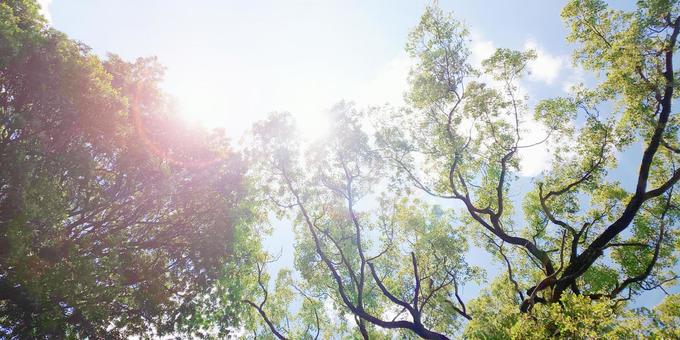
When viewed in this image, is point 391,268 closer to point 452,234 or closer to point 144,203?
point 452,234

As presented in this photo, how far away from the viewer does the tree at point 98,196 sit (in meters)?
12.1

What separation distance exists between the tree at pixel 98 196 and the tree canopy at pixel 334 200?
0.07 metres

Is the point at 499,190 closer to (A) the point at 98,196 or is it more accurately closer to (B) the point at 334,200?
(B) the point at 334,200

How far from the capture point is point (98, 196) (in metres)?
14.4

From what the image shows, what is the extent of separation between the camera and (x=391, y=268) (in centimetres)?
2553

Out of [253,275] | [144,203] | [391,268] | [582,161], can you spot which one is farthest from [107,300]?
[582,161]

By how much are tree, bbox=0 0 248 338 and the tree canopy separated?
0.24 feet

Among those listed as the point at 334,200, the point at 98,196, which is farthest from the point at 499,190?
the point at 98,196

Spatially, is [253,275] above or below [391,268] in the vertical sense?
below

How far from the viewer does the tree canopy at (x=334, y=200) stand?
12477mm

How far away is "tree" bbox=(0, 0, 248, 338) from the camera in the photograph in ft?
39.6

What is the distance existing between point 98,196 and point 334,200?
39.1ft

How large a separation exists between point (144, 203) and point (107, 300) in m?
3.93

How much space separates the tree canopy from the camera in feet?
40.9
